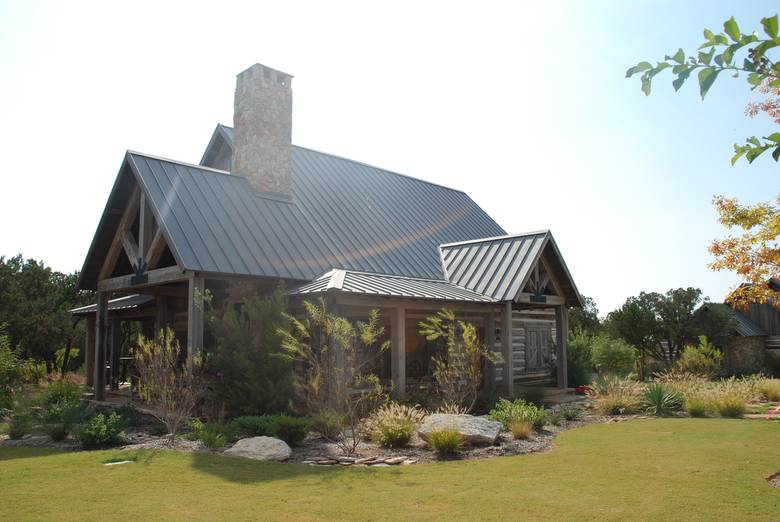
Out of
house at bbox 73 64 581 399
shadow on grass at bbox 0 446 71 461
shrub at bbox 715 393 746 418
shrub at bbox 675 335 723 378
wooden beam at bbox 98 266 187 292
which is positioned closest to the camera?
shadow on grass at bbox 0 446 71 461

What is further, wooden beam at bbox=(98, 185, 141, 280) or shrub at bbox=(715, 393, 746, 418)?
wooden beam at bbox=(98, 185, 141, 280)

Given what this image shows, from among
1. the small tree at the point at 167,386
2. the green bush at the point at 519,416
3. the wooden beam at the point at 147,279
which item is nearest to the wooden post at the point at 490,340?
the green bush at the point at 519,416

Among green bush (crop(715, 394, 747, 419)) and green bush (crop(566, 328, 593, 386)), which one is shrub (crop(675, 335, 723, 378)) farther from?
green bush (crop(715, 394, 747, 419))

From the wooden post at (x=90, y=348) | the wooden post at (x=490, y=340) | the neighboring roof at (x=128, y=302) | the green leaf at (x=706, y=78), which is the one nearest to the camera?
the green leaf at (x=706, y=78)

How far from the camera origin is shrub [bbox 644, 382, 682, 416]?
1542 centimetres

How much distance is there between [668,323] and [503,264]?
13.8 meters

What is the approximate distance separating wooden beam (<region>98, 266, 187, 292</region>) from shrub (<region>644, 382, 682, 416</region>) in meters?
11.7

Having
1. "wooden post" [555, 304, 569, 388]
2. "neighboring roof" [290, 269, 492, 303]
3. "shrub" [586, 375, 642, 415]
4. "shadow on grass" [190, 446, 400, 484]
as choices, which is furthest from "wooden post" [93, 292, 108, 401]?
"wooden post" [555, 304, 569, 388]

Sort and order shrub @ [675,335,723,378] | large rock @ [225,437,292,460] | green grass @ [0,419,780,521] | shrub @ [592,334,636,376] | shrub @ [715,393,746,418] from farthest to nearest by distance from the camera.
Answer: shrub @ [675,335,723,378] < shrub @ [592,334,636,376] < shrub @ [715,393,746,418] < large rock @ [225,437,292,460] < green grass @ [0,419,780,521]

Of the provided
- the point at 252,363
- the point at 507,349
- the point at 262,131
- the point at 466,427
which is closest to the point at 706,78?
the point at 466,427

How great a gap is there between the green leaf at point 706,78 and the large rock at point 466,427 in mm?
8465

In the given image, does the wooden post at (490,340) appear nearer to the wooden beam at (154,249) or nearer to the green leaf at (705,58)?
the wooden beam at (154,249)

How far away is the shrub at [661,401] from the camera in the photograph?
50.6 feet

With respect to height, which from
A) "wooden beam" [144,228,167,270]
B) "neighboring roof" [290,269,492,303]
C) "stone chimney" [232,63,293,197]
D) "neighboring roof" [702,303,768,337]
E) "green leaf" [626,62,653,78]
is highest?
"stone chimney" [232,63,293,197]
